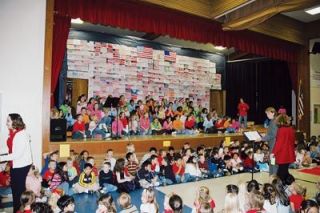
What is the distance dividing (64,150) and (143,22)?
3.65m

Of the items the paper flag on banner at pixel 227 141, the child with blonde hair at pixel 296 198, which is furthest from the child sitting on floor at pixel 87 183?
the paper flag on banner at pixel 227 141

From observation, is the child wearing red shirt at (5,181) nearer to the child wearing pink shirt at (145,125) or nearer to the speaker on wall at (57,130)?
the speaker on wall at (57,130)

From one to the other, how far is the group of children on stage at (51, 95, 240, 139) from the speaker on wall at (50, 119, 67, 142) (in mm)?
521

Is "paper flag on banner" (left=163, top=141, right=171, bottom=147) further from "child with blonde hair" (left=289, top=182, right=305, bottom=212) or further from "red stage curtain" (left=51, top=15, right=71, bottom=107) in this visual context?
"child with blonde hair" (left=289, top=182, right=305, bottom=212)

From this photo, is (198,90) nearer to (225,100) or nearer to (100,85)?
(225,100)

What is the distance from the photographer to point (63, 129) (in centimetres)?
659

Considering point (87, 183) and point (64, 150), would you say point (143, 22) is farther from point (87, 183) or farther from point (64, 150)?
point (87, 183)

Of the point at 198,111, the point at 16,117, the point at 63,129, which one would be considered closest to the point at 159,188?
the point at 63,129

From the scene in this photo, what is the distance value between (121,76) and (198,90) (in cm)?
394

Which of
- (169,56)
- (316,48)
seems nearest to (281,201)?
(169,56)

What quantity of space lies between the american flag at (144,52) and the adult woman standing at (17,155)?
7.72m

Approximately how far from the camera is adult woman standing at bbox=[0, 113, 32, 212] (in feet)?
13.0

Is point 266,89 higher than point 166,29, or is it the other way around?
point 166,29

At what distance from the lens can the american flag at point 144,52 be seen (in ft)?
37.3
